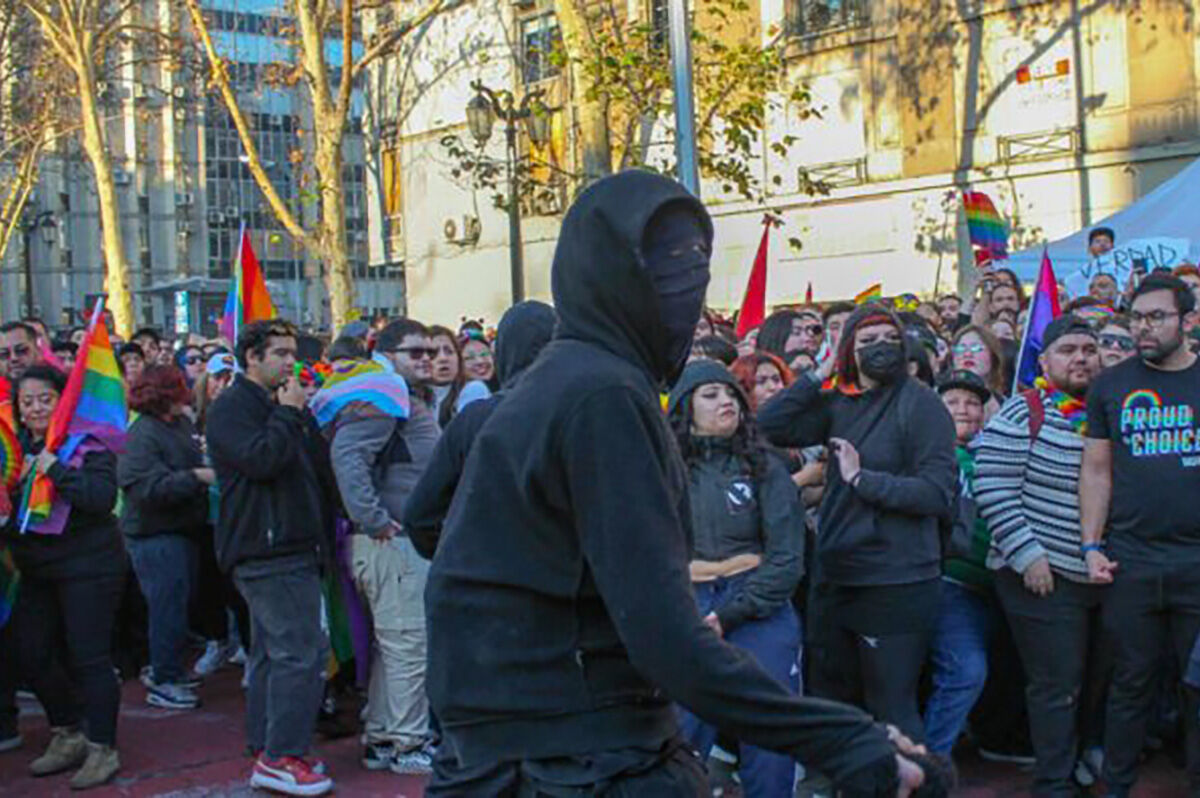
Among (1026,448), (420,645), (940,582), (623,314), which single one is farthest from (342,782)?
(623,314)

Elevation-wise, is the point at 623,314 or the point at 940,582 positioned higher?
the point at 623,314

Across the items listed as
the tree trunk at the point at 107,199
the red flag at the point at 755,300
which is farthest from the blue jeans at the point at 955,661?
the tree trunk at the point at 107,199

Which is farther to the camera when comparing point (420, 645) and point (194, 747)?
point (194, 747)

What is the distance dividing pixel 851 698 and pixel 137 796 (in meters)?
3.30

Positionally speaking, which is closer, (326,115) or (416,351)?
(416,351)

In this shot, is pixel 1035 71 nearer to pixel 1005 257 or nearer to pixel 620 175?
pixel 1005 257

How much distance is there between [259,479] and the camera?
6613mm

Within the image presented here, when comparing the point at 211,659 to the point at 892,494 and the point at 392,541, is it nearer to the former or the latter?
the point at 392,541

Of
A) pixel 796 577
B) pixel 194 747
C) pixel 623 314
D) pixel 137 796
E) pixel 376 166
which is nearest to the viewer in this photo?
pixel 623 314

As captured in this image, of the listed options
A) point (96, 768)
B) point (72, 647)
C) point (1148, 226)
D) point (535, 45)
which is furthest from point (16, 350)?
point (535, 45)

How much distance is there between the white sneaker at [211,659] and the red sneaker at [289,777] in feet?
9.43

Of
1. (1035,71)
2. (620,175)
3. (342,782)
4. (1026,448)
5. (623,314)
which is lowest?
(342,782)

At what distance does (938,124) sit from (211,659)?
16.9 meters

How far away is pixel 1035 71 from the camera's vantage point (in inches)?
876
